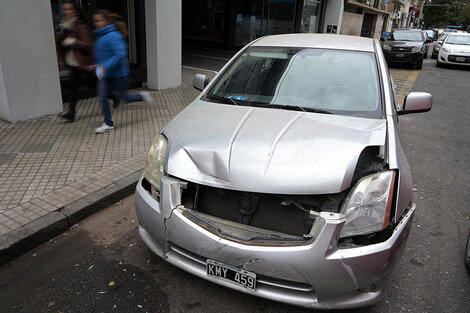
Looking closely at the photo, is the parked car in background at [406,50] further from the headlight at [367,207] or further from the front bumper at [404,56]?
the headlight at [367,207]

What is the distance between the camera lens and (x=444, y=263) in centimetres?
303

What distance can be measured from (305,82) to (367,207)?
1610 millimetres

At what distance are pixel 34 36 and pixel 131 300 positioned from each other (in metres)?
4.87

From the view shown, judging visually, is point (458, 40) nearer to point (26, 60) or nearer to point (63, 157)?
point (26, 60)

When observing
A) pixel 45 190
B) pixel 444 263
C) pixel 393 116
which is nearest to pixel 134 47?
pixel 45 190

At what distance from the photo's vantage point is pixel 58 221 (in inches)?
129

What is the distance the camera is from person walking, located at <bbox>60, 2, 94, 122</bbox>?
5.48 m

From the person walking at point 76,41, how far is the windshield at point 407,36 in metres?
15.2

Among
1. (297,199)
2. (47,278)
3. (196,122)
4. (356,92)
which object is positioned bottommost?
(47,278)

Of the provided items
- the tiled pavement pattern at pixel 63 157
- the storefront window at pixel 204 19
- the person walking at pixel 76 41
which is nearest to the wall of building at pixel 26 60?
the tiled pavement pattern at pixel 63 157

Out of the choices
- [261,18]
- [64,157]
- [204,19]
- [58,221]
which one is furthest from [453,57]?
[58,221]

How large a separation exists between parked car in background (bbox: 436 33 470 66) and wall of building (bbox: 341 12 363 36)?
9588 millimetres

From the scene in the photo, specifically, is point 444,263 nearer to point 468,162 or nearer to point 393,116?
point 393,116

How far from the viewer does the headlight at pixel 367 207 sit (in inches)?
81.2
